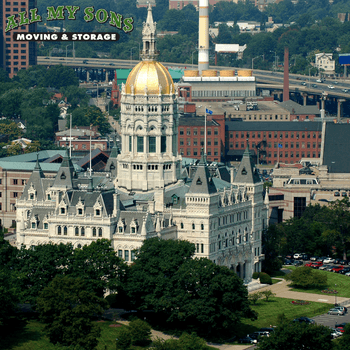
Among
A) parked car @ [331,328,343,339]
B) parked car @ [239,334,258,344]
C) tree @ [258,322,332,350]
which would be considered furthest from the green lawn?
tree @ [258,322,332,350]

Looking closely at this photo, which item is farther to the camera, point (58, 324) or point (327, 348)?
point (58, 324)

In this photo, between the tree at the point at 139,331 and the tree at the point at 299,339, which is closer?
the tree at the point at 299,339

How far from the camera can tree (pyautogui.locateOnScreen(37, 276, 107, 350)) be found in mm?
184750

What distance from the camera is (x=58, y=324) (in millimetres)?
186875

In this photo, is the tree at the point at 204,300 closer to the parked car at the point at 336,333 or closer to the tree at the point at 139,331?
the tree at the point at 139,331

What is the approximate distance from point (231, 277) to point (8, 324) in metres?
32.4

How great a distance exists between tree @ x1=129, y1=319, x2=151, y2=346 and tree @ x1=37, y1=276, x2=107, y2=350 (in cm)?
521

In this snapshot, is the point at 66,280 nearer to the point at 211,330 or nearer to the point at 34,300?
the point at 34,300

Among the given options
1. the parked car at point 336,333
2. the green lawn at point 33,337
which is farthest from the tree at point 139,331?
the parked car at point 336,333

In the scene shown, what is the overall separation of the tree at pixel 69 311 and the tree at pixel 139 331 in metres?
5.21

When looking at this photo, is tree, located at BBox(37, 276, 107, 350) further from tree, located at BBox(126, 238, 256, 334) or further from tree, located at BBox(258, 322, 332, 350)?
tree, located at BBox(258, 322, 332, 350)

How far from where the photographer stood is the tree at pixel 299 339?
176 m

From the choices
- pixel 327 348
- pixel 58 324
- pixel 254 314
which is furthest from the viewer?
pixel 254 314

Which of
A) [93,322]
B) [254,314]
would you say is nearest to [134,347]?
[93,322]
